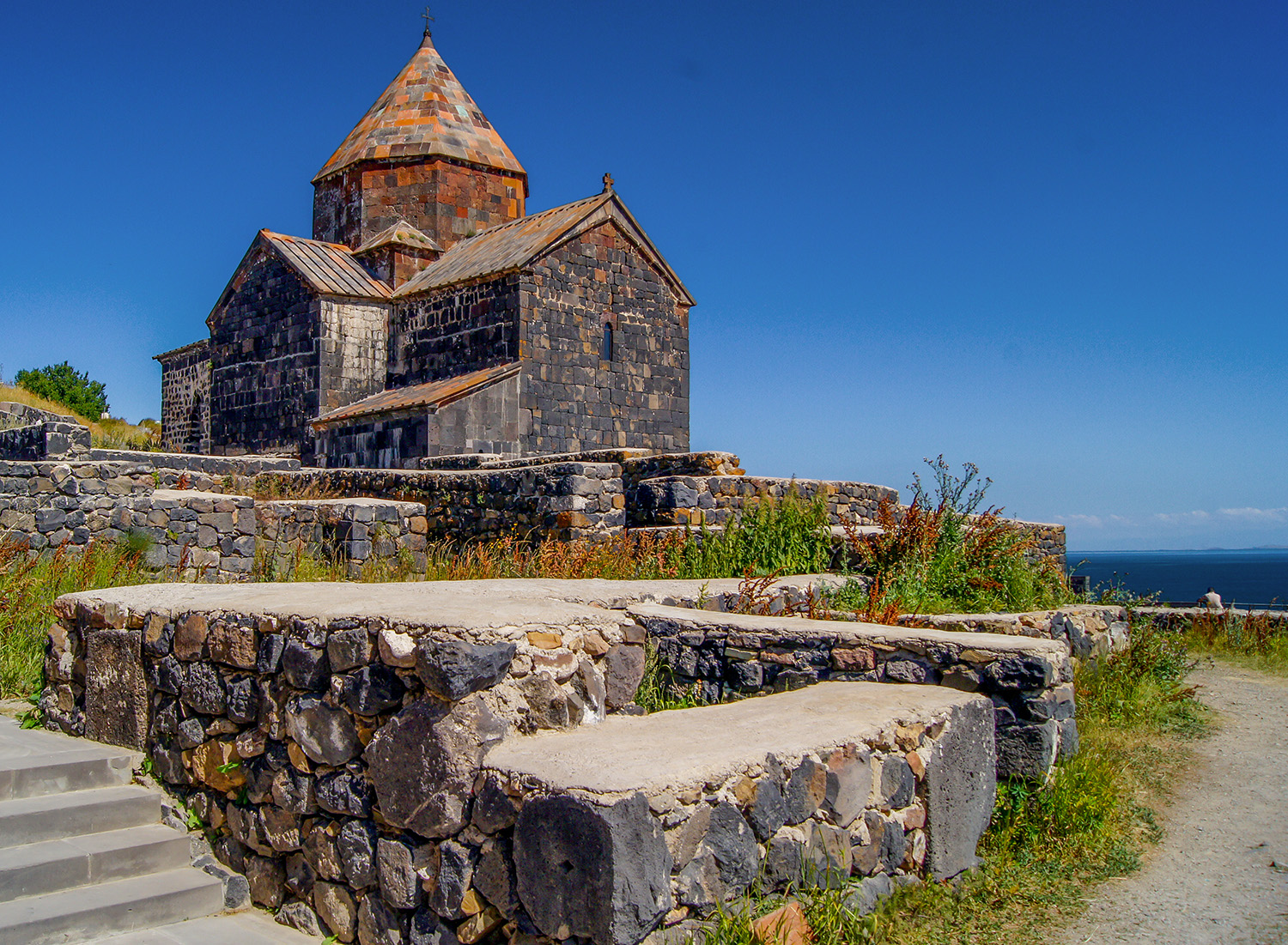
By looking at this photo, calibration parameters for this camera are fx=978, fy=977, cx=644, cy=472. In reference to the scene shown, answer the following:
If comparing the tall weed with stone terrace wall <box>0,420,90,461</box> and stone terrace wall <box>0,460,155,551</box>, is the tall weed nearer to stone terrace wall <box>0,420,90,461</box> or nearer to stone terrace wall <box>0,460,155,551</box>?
stone terrace wall <box>0,460,155,551</box>

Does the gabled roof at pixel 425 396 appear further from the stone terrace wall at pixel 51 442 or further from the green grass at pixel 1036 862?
the green grass at pixel 1036 862

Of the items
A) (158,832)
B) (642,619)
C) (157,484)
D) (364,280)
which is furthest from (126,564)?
(364,280)

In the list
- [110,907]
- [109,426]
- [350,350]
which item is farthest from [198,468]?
[109,426]

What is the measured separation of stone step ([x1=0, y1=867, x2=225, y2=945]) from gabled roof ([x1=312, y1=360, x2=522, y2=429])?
11.4 m

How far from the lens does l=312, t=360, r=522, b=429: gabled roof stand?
600 inches

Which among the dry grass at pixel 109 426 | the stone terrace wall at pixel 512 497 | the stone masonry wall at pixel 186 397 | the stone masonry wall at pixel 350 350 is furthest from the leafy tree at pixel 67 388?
the stone terrace wall at pixel 512 497

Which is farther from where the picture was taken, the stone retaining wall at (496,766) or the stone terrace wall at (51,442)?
the stone terrace wall at (51,442)

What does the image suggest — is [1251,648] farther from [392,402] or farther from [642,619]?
[392,402]

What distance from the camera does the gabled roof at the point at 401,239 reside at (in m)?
19.1

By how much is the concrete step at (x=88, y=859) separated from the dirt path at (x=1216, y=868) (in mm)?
3626

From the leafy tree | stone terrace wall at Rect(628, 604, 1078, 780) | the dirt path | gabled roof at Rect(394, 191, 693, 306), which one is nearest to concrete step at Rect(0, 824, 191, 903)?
stone terrace wall at Rect(628, 604, 1078, 780)

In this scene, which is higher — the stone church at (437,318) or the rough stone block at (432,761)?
the stone church at (437,318)

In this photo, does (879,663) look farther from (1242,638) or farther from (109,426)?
(109,426)

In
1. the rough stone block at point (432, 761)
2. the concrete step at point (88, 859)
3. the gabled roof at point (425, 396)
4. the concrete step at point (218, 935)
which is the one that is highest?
the gabled roof at point (425, 396)
